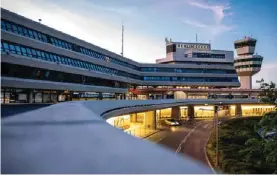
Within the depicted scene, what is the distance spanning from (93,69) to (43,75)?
70.0ft

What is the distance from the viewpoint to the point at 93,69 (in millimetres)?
70000

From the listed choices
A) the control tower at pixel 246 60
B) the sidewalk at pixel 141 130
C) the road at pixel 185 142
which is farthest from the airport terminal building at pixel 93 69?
the road at pixel 185 142

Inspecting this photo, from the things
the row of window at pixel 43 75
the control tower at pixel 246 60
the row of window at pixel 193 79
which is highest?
the control tower at pixel 246 60

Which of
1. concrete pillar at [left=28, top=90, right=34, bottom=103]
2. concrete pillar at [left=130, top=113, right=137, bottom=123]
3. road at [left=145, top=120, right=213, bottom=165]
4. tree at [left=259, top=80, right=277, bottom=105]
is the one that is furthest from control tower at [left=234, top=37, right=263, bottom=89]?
tree at [left=259, top=80, right=277, bottom=105]

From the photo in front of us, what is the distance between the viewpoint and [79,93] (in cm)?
6450

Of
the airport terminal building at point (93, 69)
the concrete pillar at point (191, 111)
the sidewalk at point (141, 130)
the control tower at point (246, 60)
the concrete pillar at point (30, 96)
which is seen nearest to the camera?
the airport terminal building at point (93, 69)

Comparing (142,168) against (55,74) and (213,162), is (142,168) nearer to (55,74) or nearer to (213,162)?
(213,162)

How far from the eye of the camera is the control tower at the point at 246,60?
134 m

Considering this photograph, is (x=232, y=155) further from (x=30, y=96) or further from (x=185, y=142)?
(x=30, y=96)

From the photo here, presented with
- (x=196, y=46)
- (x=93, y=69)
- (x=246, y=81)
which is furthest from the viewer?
(x=246, y=81)

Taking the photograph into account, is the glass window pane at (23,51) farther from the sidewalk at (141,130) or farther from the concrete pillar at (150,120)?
the concrete pillar at (150,120)

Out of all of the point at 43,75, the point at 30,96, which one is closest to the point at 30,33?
the point at 43,75

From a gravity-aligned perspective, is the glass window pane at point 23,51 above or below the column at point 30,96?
above

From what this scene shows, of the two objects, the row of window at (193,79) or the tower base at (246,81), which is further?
the tower base at (246,81)
